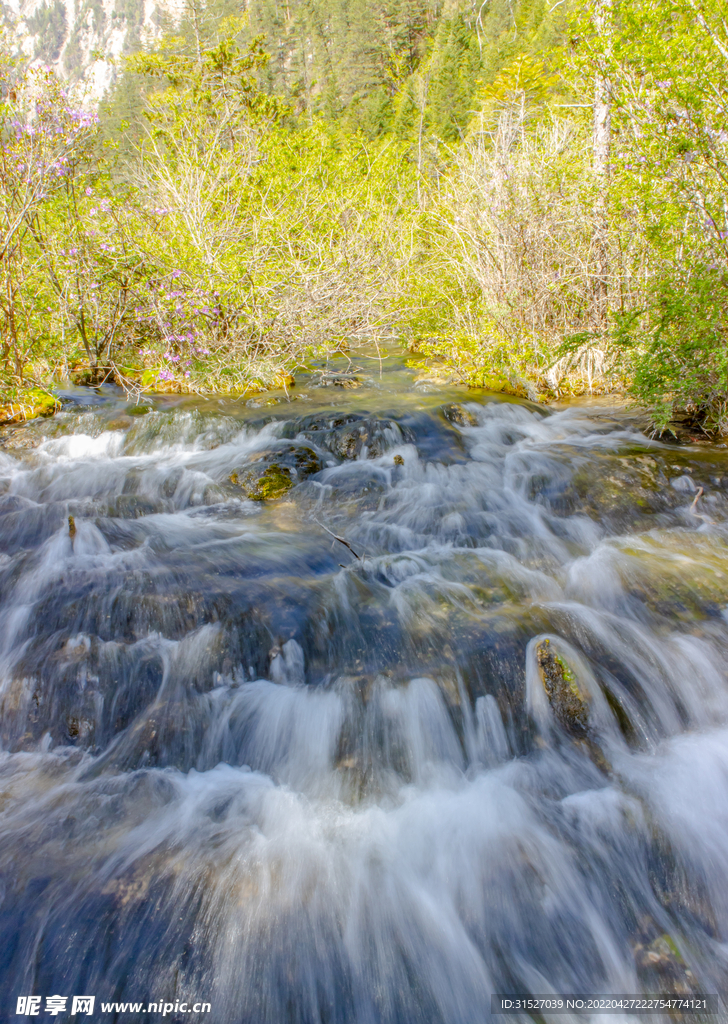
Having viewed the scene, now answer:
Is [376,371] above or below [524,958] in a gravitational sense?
above

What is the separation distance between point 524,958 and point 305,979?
3.07ft

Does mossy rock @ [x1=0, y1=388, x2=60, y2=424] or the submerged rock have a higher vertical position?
mossy rock @ [x1=0, y1=388, x2=60, y2=424]

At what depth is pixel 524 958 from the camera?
94.1 inches

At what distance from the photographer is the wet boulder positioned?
20.2 ft

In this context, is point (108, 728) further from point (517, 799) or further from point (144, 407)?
point (144, 407)

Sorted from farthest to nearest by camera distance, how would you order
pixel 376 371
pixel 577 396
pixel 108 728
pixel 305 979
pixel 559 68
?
pixel 376 371
pixel 577 396
pixel 559 68
pixel 108 728
pixel 305 979

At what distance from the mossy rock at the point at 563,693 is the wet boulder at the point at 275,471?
355 centimetres

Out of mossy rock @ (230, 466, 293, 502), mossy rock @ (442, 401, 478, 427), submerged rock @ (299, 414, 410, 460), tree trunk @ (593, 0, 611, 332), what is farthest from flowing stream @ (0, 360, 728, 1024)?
→ tree trunk @ (593, 0, 611, 332)

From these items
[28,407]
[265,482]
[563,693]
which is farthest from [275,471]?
[563,693]

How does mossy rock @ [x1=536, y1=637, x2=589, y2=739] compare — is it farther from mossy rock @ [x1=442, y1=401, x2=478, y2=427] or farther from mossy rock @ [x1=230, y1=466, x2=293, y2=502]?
mossy rock @ [x1=442, y1=401, x2=478, y2=427]

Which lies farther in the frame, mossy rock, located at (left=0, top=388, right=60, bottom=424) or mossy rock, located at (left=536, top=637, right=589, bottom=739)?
mossy rock, located at (left=0, top=388, right=60, bottom=424)

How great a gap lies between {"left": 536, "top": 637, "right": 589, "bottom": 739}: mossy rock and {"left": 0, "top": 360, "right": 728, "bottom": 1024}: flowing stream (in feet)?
0.10

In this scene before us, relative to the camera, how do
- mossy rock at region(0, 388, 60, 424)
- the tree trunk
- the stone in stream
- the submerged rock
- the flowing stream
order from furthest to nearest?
the tree trunk < mossy rock at region(0, 388, 60, 424) < the submerged rock < the stone in stream < the flowing stream

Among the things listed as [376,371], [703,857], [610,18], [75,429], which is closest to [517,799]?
[703,857]
